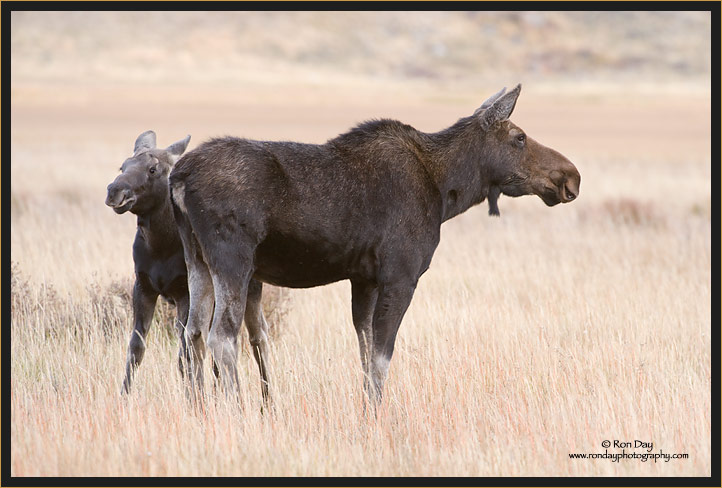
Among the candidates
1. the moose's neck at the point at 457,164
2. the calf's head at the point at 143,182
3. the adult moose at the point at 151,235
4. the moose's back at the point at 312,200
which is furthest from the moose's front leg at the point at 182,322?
the moose's neck at the point at 457,164

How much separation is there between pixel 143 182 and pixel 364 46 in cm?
13835

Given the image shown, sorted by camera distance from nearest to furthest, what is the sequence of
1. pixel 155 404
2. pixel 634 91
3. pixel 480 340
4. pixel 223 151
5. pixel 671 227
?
pixel 223 151, pixel 155 404, pixel 480 340, pixel 671 227, pixel 634 91

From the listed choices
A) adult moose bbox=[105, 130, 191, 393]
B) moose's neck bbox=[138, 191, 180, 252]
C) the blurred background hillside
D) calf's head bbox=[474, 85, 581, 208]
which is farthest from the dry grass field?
the blurred background hillside

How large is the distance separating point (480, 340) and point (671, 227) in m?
9.86

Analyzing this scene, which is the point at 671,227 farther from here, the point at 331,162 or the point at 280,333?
the point at 331,162

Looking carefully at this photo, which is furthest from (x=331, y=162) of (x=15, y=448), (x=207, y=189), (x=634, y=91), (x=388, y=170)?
(x=634, y=91)

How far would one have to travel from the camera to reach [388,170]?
6.74 metres

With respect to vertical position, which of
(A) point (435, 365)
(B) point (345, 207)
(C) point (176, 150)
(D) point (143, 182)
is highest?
(C) point (176, 150)

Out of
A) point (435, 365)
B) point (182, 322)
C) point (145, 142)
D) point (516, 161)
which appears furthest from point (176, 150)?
point (435, 365)

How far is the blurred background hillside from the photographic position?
11200cm

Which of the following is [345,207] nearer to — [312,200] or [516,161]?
[312,200]

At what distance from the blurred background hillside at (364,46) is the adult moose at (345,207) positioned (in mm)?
90810

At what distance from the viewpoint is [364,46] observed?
142 metres

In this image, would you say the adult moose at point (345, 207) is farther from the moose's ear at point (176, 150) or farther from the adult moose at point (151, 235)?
the moose's ear at point (176, 150)
